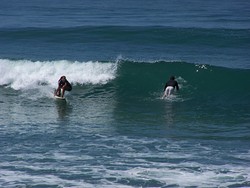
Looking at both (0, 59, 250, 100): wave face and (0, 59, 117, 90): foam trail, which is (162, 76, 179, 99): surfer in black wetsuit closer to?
(0, 59, 250, 100): wave face

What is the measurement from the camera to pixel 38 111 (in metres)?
26.1

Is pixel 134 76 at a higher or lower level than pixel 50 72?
lower

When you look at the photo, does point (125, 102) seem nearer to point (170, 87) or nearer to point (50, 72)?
point (170, 87)

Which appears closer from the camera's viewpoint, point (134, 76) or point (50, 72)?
point (134, 76)

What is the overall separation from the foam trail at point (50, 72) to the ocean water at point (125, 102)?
58mm

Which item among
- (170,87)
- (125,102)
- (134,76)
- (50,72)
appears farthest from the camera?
(50,72)

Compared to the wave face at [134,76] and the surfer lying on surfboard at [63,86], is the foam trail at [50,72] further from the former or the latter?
the surfer lying on surfboard at [63,86]

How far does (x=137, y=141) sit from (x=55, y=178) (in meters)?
4.36

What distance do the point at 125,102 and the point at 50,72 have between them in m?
6.47

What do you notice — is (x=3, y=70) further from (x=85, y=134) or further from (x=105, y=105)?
(x=85, y=134)

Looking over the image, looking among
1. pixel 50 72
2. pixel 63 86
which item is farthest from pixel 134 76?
pixel 63 86

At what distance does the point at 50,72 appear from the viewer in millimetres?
33750

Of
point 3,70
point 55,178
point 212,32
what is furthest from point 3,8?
point 55,178

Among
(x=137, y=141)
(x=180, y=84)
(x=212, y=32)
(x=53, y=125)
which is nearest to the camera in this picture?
(x=137, y=141)
